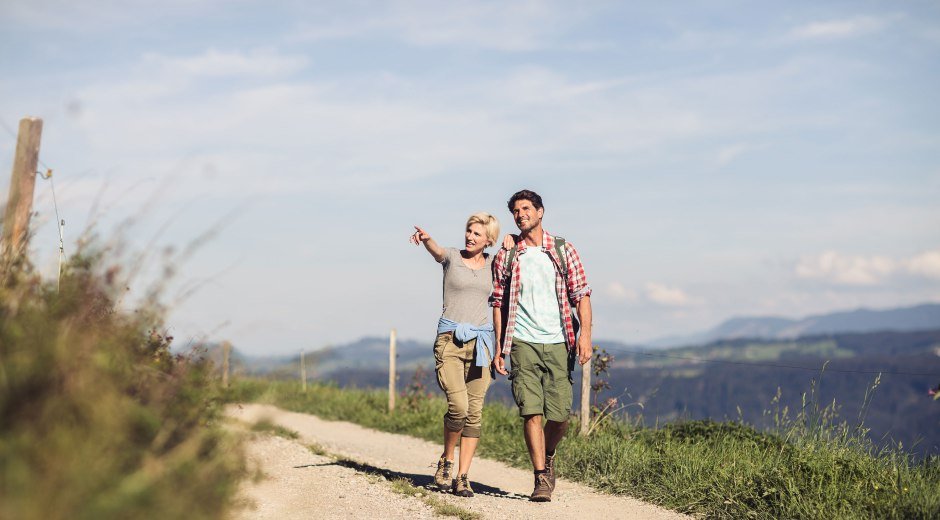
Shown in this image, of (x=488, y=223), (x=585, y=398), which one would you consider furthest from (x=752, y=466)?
(x=585, y=398)

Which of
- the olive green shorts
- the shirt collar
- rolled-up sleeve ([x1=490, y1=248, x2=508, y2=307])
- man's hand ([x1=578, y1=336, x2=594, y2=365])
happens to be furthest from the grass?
the shirt collar

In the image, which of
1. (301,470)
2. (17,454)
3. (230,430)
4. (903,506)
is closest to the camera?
(17,454)

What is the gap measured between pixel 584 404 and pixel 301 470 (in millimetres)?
4138

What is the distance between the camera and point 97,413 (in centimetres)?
304

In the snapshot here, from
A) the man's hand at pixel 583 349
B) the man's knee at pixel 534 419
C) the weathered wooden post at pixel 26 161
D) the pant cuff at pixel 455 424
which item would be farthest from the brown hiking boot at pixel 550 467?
the weathered wooden post at pixel 26 161

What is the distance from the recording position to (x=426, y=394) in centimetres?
1630

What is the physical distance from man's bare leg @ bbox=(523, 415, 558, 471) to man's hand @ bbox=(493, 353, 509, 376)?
1.36 feet

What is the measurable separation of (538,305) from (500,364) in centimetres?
57

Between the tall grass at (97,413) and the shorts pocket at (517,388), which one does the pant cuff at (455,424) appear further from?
the tall grass at (97,413)

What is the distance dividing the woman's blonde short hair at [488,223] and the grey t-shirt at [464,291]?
0.29 meters

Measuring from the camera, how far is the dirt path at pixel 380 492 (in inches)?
269

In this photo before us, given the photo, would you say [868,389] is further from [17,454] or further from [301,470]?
[17,454]

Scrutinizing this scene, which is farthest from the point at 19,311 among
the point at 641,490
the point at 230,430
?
the point at 641,490

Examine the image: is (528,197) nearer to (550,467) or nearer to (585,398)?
(550,467)
